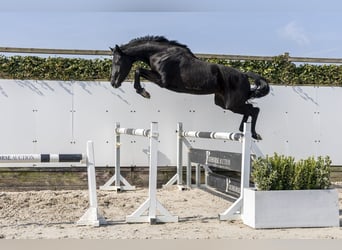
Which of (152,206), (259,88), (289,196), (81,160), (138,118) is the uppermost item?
(259,88)

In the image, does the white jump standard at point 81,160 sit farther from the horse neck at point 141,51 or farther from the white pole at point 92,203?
the horse neck at point 141,51

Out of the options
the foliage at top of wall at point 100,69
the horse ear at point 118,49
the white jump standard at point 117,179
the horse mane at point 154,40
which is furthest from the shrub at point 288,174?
the foliage at top of wall at point 100,69

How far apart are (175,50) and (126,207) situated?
1.91 m

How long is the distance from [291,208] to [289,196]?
11 cm

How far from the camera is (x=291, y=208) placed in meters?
4.17

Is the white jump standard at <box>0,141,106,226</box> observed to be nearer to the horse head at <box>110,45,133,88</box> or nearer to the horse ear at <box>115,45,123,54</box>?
the horse head at <box>110,45,133,88</box>

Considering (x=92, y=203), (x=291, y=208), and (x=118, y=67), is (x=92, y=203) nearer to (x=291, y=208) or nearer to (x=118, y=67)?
(x=118, y=67)

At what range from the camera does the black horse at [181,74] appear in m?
5.07

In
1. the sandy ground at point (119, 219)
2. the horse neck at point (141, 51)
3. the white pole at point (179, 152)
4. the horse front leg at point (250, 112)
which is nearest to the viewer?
the sandy ground at point (119, 219)

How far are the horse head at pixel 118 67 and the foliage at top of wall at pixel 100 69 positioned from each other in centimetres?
169

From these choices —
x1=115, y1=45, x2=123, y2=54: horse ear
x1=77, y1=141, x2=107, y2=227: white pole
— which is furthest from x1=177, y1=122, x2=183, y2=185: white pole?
x1=77, y1=141, x2=107, y2=227: white pole

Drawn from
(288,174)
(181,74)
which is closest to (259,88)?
(181,74)

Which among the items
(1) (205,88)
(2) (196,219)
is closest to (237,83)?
(1) (205,88)

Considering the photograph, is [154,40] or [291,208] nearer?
[291,208]
